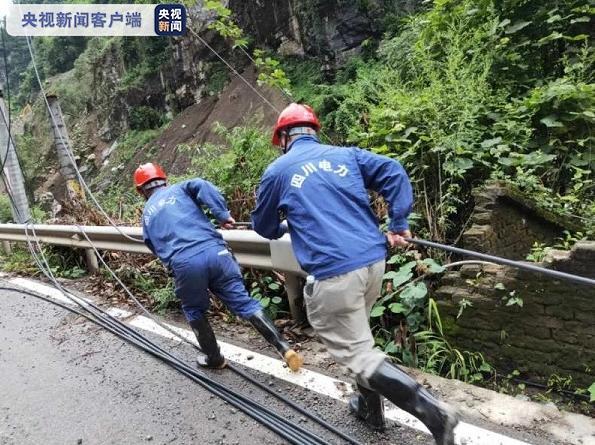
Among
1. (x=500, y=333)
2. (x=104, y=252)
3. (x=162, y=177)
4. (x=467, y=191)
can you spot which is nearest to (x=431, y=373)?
(x=500, y=333)

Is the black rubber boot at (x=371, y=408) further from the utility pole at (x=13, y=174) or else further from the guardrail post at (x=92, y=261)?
the utility pole at (x=13, y=174)

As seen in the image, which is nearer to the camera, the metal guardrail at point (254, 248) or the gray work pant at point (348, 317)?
the gray work pant at point (348, 317)

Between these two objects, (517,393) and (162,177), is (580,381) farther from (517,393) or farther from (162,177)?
(162,177)

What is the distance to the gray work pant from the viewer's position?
7.89 feet

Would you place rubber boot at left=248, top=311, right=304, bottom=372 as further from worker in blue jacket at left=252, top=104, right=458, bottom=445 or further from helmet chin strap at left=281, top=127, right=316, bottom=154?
helmet chin strap at left=281, top=127, right=316, bottom=154

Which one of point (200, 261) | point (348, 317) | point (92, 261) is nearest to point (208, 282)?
point (200, 261)

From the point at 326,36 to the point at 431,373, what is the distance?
11658 mm

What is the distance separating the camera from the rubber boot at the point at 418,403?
2.29 m

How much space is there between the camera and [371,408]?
2637 millimetres

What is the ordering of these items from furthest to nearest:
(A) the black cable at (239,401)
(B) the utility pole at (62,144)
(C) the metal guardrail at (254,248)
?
Answer: (B) the utility pole at (62,144), (C) the metal guardrail at (254,248), (A) the black cable at (239,401)

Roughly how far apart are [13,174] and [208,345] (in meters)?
6.54

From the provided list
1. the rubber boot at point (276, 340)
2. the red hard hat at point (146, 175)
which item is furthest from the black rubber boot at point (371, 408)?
the red hard hat at point (146, 175)

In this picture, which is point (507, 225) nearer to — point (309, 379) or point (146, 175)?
point (309, 379)

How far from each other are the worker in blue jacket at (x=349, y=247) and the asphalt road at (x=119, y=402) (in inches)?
13.5
